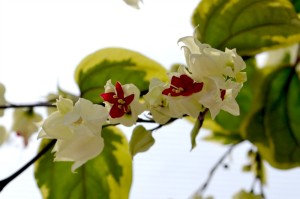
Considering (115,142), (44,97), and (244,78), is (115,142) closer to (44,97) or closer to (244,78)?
(44,97)

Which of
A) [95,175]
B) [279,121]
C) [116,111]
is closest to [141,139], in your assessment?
[116,111]

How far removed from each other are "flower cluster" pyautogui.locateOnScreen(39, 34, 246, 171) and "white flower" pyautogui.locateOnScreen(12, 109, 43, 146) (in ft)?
0.86

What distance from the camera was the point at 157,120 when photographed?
1.40 ft

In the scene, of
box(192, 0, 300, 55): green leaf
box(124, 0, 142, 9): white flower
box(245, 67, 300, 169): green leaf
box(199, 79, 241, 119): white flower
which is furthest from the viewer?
box(245, 67, 300, 169): green leaf

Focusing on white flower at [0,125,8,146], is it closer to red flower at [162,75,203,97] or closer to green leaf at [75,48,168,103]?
green leaf at [75,48,168,103]

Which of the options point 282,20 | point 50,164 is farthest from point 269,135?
point 50,164

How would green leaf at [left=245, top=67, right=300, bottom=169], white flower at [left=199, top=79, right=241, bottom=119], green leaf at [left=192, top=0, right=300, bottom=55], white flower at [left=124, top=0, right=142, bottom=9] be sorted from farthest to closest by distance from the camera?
green leaf at [left=245, top=67, right=300, bottom=169] → green leaf at [left=192, top=0, right=300, bottom=55] → white flower at [left=124, top=0, right=142, bottom=9] → white flower at [left=199, top=79, right=241, bottom=119]

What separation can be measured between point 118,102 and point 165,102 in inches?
1.3

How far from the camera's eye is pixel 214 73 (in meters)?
0.41

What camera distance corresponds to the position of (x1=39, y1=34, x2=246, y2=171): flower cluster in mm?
402

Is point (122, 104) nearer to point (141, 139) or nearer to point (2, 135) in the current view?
point (141, 139)

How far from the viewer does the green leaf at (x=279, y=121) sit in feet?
2.42

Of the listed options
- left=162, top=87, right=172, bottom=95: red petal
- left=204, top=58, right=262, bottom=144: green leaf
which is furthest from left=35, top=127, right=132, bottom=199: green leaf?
left=162, top=87, right=172, bottom=95: red petal

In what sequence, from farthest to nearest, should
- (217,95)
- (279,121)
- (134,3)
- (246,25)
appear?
(279,121) < (246,25) < (134,3) < (217,95)
